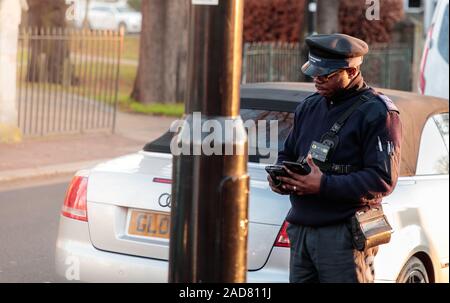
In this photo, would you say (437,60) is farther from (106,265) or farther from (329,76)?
(329,76)

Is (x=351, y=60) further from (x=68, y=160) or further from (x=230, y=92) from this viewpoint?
(x=68, y=160)

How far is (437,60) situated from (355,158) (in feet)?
30.1

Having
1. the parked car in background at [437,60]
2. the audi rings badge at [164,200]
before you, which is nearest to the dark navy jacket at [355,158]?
A: the audi rings badge at [164,200]

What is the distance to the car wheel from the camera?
5621 millimetres

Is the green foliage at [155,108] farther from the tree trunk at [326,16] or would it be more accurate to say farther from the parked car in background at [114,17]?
the parked car in background at [114,17]

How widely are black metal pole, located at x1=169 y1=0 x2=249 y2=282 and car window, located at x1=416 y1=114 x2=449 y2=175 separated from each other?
105 inches

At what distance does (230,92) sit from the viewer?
372 cm

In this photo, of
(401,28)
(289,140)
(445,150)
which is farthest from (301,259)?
(401,28)

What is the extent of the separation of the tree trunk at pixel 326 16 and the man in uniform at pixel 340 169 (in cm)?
1949

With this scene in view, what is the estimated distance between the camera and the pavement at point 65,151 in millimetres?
12562

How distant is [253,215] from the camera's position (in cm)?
532

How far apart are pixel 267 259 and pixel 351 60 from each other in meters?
1.43

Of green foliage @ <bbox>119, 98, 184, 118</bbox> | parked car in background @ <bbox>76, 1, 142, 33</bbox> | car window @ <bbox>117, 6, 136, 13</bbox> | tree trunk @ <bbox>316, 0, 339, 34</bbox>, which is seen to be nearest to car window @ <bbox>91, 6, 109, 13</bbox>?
parked car in background @ <bbox>76, 1, 142, 33</bbox>

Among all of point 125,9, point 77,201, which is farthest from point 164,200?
point 125,9
